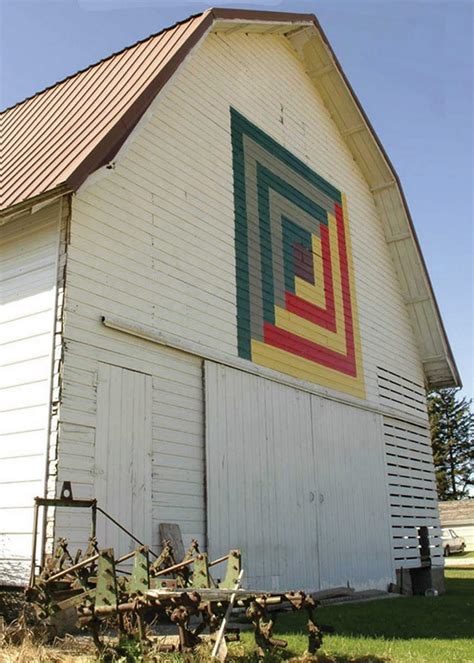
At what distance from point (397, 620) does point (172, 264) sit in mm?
5530

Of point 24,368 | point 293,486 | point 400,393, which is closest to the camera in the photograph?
point 24,368

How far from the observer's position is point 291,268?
13102mm

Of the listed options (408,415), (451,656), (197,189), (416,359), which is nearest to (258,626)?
(451,656)

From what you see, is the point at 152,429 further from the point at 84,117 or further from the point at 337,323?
the point at 337,323

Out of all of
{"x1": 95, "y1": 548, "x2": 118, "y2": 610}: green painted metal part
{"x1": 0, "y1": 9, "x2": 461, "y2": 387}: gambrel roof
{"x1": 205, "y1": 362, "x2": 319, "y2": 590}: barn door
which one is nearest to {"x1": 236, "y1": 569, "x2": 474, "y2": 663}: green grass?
{"x1": 205, "y1": 362, "x2": 319, "y2": 590}: barn door

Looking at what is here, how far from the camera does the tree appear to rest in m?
59.1

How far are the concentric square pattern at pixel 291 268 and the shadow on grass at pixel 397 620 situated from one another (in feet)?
12.6

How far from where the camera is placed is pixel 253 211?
40.8 feet

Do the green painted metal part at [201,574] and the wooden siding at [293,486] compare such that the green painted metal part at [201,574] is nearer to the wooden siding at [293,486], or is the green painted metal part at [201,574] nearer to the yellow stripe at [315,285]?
the wooden siding at [293,486]

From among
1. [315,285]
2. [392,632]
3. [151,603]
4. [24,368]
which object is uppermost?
[315,285]

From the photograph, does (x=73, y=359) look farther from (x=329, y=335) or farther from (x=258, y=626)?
(x=329, y=335)

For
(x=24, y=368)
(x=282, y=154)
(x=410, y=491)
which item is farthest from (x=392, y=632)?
(x=282, y=154)

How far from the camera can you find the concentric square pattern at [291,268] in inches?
470

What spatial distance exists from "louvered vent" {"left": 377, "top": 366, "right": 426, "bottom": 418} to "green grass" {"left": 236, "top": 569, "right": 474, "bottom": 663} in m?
4.75
